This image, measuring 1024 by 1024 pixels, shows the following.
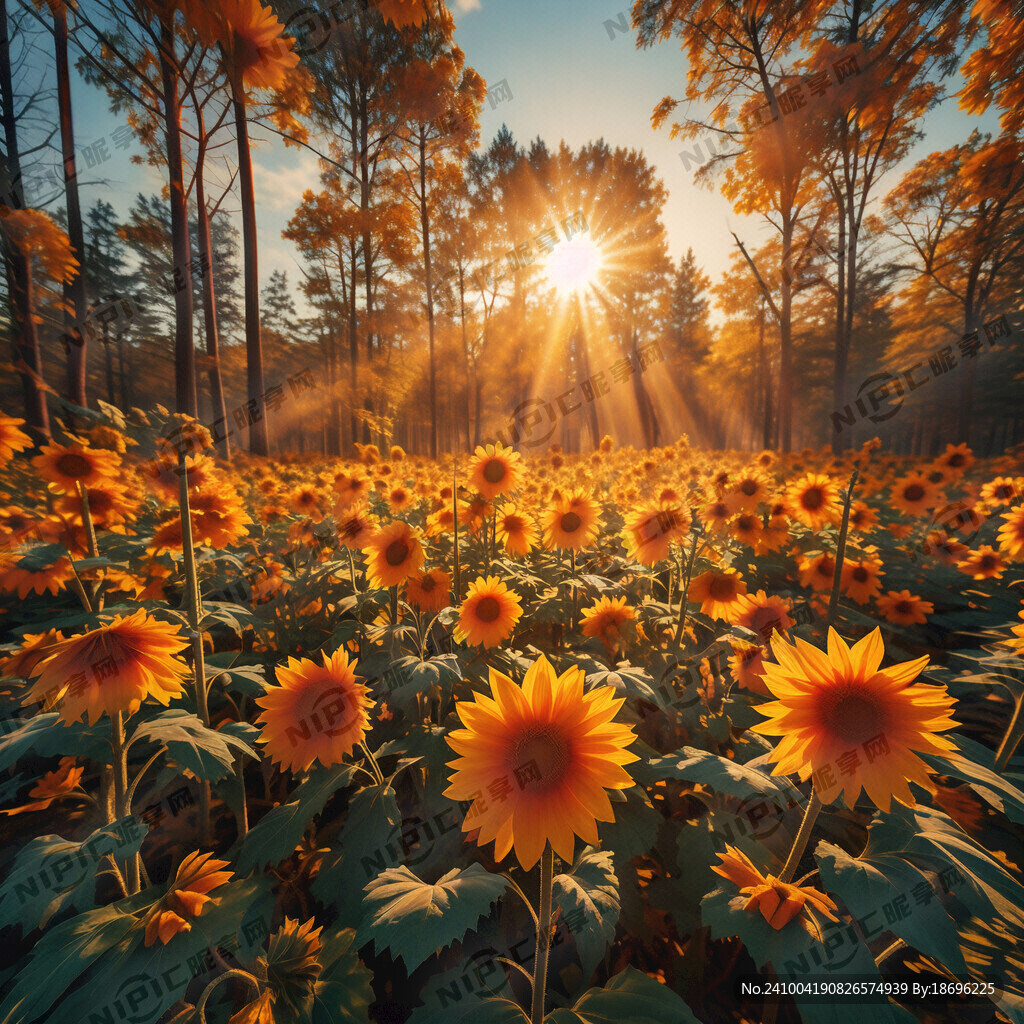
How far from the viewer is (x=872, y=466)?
9.63m

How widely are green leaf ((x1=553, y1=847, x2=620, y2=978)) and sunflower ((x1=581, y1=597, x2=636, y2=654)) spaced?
142 cm

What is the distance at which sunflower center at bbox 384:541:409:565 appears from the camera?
8.48ft

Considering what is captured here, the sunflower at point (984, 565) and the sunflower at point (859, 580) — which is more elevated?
the sunflower at point (984, 565)

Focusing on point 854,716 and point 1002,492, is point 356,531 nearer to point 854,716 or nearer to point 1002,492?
point 854,716

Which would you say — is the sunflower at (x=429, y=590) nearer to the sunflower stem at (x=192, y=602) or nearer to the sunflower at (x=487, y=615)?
the sunflower at (x=487, y=615)

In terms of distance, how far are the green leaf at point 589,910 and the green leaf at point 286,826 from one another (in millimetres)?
860

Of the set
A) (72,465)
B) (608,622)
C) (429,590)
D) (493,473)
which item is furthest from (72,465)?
(608,622)

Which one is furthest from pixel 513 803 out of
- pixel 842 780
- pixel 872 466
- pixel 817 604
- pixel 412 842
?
pixel 872 466

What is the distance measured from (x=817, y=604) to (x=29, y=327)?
Answer: 11.4 metres

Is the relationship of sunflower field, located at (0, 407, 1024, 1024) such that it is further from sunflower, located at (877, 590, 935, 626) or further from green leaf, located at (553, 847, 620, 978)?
sunflower, located at (877, 590, 935, 626)

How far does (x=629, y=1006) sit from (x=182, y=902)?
122cm

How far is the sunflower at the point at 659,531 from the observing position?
293 cm

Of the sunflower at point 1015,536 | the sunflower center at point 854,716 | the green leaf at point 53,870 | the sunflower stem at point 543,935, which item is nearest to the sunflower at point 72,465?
the green leaf at point 53,870

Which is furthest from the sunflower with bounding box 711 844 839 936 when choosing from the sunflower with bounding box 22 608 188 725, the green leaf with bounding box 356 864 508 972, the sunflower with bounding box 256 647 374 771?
the sunflower with bounding box 22 608 188 725
